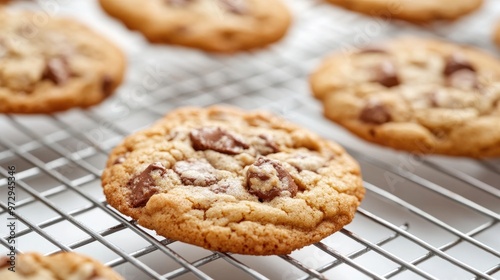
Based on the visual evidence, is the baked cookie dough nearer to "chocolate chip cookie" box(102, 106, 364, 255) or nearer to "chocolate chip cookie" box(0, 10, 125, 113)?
"chocolate chip cookie" box(102, 106, 364, 255)

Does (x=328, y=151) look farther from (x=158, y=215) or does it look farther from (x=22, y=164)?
(x=22, y=164)

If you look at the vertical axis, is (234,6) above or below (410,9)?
below

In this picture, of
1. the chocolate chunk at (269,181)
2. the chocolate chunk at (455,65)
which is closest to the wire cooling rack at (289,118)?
the chocolate chunk at (269,181)

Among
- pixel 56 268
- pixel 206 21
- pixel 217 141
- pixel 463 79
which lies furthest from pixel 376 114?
pixel 56 268

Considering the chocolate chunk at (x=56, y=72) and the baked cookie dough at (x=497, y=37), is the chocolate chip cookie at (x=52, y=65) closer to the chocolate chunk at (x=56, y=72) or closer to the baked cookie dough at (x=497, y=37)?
the chocolate chunk at (x=56, y=72)

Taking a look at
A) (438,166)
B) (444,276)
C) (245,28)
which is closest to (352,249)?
(444,276)

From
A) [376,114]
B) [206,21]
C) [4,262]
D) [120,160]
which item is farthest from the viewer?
[206,21]

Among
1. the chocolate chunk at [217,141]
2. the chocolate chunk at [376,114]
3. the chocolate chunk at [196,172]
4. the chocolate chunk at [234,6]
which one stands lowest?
the chocolate chunk at [196,172]

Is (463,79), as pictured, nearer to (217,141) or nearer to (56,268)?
(217,141)
